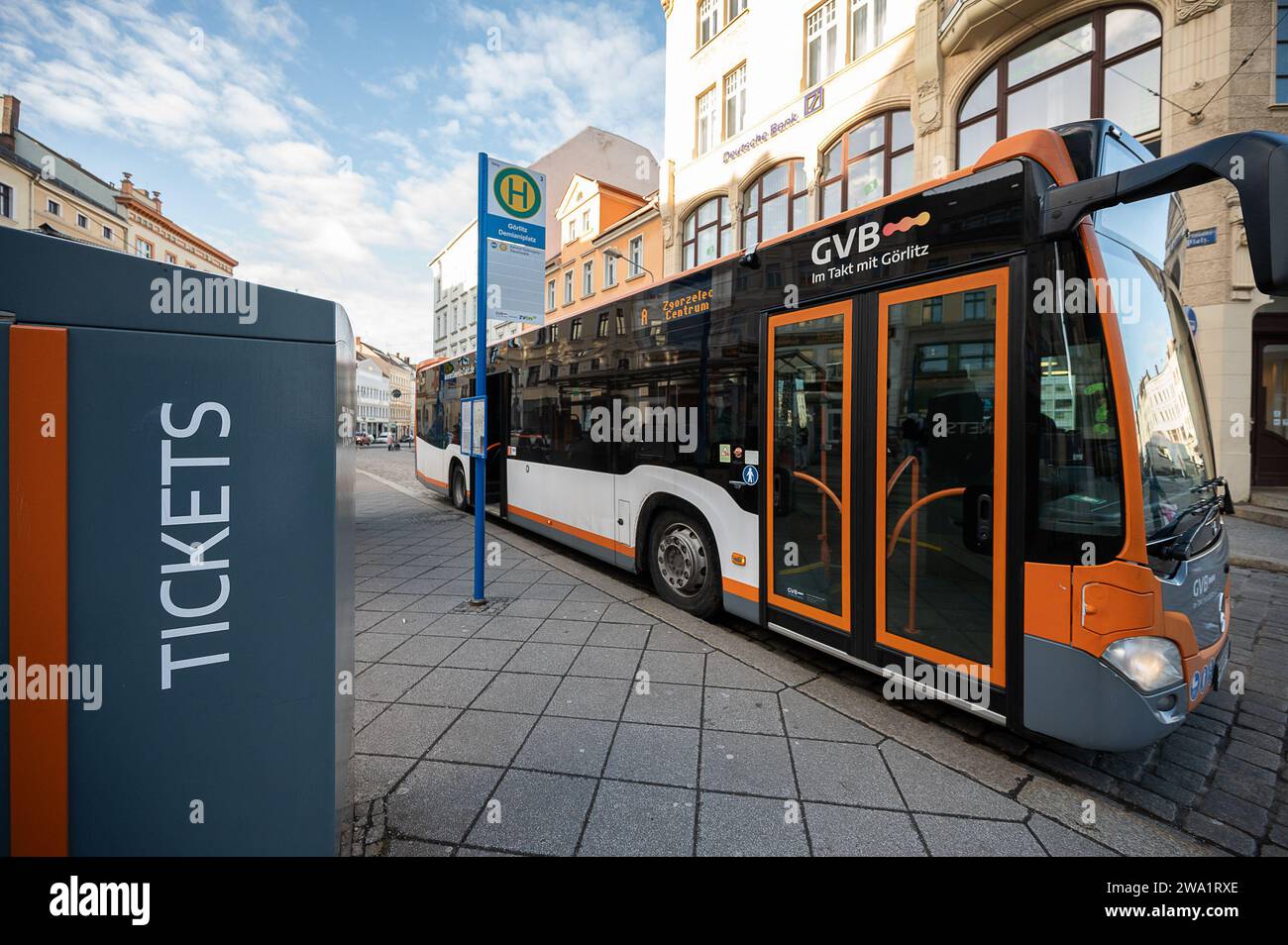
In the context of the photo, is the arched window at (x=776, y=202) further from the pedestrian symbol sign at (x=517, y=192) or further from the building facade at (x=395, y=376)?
the building facade at (x=395, y=376)

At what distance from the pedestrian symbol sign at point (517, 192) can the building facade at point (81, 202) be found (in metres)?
17.2

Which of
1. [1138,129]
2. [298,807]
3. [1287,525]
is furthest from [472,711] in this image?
[1138,129]

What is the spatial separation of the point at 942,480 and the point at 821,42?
54.9 ft

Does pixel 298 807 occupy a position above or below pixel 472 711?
above

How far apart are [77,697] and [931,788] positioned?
303 centimetres

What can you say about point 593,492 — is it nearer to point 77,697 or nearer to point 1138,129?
point 77,697

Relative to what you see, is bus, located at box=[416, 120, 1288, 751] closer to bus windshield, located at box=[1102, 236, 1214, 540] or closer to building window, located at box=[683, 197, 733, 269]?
bus windshield, located at box=[1102, 236, 1214, 540]

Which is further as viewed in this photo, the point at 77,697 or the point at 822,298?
the point at 822,298

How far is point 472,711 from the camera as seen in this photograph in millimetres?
3256

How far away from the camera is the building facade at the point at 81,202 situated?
860 inches

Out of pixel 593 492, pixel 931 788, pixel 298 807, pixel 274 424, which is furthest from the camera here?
pixel 593 492

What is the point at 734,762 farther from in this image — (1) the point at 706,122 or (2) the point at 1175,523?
(1) the point at 706,122
